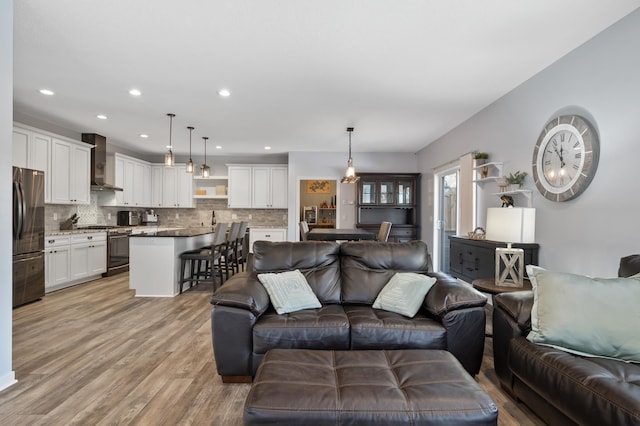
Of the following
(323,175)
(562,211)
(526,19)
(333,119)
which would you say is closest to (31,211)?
(333,119)

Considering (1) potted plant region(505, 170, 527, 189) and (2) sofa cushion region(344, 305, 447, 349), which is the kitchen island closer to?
(2) sofa cushion region(344, 305, 447, 349)

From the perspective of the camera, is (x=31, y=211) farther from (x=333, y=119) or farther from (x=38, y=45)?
(x=333, y=119)

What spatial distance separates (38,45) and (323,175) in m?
5.16

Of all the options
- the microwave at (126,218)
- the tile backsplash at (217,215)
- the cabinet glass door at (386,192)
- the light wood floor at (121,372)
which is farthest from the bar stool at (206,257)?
the cabinet glass door at (386,192)

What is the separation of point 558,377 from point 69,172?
6.64 metres

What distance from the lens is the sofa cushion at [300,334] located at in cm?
214

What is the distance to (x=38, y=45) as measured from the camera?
9.06 feet

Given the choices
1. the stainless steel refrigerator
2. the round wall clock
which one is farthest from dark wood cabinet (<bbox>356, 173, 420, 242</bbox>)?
the stainless steel refrigerator

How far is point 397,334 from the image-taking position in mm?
2150

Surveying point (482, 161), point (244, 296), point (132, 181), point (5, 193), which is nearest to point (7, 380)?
point (5, 193)

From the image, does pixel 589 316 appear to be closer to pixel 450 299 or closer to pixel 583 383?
pixel 583 383

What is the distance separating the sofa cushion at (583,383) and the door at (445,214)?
422cm

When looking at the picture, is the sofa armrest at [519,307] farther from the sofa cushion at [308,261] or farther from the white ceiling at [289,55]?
the white ceiling at [289,55]

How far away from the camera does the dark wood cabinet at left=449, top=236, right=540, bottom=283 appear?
3174 millimetres
